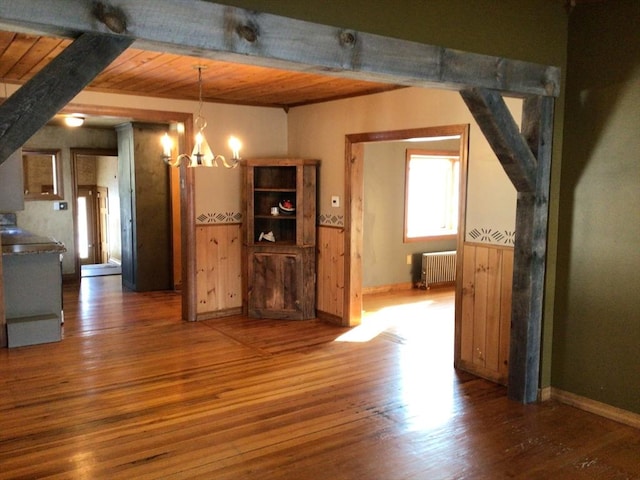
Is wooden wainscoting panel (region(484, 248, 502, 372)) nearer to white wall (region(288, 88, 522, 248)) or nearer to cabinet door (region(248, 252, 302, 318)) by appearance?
white wall (region(288, 88, 522, 248))

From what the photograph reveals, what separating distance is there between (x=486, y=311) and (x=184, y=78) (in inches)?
126

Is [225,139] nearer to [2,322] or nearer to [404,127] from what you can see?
[404,127]

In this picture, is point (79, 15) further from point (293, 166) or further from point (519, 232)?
point (293, 166)

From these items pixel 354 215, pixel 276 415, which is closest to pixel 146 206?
pixel 354 215

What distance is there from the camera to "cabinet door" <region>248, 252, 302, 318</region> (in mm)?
6223

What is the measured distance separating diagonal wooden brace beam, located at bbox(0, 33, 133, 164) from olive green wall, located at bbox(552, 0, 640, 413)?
117 inches

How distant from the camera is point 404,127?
5152mm

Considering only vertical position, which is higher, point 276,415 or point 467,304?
point 467,304

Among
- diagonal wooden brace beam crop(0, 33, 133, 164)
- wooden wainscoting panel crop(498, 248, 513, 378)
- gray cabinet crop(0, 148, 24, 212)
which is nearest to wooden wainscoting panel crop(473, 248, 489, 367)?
wooden wainscoting panel crop(498, 248, 513, 378)

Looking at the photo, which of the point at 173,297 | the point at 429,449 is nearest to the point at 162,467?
the point at 429,449

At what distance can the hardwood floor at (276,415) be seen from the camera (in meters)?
3.05

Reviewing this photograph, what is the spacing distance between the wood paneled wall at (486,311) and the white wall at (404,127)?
146 mm

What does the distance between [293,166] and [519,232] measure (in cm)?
307

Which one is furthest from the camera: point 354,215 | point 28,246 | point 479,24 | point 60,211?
point 60,211
